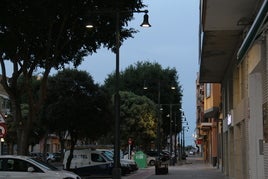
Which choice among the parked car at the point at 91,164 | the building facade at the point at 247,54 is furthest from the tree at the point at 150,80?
the building facade at the point at 247,54

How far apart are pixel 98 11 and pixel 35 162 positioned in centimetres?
616

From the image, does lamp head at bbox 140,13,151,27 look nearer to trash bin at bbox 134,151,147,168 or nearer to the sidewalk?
the sidewalk

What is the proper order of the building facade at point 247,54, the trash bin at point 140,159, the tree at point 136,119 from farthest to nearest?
the tree at point 136,119 → the trash bin at point 140,159 → the building facade at point 247,54

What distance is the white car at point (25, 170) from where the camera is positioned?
62.5 ft

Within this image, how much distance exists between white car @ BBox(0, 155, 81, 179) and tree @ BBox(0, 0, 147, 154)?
472 centimetres

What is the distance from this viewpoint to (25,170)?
19234 mm

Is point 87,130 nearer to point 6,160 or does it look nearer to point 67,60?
point 67,60

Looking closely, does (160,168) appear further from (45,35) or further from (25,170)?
(25,170)

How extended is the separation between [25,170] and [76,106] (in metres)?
17.1

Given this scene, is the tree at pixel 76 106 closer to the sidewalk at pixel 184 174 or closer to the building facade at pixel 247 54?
the sidewalk at pixel 184 174

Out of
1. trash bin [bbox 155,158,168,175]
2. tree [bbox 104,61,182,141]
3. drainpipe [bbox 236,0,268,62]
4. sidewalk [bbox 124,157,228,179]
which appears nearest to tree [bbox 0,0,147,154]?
drainpipe [bbox 236,0,268,62]

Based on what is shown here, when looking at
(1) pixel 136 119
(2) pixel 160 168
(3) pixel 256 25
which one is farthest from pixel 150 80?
(3) pixel 256 25

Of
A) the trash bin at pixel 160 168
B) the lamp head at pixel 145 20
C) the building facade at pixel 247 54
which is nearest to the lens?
the building facade at pixel 247 54

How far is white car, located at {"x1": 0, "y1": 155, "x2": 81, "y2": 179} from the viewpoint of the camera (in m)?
19.0
